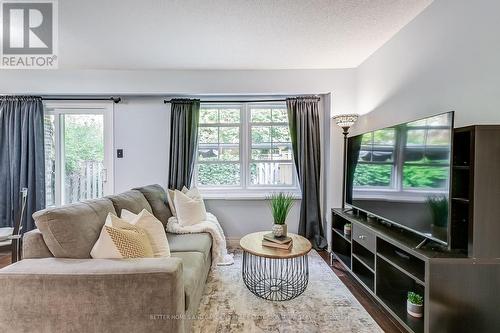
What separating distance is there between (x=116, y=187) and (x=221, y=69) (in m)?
2.28

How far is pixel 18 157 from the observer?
3.45 meters

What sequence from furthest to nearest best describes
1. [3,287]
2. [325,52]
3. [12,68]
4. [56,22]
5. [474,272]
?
[12,68]
[325,52]
[56,22]
[474,272]
[3,287]

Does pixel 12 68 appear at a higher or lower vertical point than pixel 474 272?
higher

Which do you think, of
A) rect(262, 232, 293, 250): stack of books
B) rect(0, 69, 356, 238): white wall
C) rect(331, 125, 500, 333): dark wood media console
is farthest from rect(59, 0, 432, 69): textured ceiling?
rect(262, 232, 293, 250): stack of books

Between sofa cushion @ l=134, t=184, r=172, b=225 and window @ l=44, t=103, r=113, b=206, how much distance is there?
1.13 m

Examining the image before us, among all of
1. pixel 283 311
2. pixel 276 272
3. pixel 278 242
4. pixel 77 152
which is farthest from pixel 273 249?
pixel 77 152

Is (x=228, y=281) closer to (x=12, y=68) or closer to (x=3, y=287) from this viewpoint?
(x=3, y=287)

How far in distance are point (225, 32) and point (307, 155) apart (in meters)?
1.93

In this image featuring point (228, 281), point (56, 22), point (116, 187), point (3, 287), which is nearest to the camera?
point (3, 287)

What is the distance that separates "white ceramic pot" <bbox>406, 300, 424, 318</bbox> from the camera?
1.75m

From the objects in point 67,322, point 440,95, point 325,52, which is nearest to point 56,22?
point 67,322

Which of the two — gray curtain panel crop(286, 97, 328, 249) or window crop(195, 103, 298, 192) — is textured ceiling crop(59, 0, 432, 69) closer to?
gray curtain panel crop(286, 97, 328, 249)

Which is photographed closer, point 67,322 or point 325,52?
point 67,322

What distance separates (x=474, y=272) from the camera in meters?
1.51
